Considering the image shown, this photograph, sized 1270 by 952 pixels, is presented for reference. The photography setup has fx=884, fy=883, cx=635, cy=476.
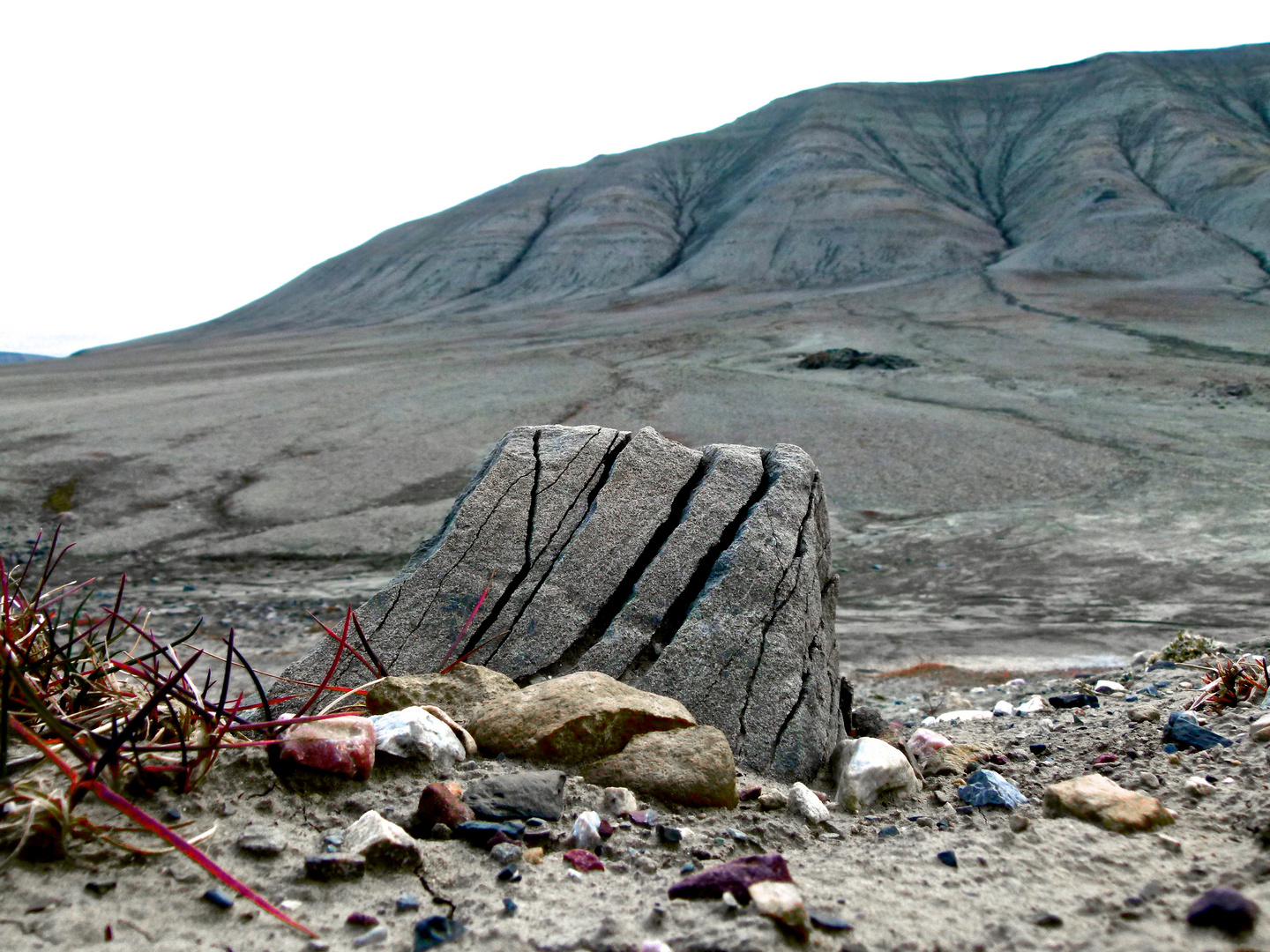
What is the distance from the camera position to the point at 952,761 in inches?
109

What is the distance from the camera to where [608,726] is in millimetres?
2363

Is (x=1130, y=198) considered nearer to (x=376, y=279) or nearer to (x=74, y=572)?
(x=376, y=279)

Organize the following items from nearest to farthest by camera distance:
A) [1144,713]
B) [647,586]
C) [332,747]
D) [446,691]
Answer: [332,747] < [446,691] < [1144,713] < [647,586]

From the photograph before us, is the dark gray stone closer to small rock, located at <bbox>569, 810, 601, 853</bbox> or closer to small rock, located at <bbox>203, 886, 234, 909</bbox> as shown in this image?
small rock, located at <bbox>569, 810, 601, 853</bbox>

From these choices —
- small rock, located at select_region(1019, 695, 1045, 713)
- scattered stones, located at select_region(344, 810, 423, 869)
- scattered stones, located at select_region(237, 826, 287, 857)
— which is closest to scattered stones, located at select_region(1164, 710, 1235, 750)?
small rock, located at select_region(1019, 695, 1045, 713)

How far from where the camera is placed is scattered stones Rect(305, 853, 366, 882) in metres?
1.64

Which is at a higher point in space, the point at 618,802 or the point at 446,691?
the point at 446,691

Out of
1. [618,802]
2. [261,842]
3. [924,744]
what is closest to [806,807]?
[618,802]

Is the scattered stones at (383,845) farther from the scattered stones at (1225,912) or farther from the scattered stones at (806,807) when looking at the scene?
the scattered stones at (1225,912)

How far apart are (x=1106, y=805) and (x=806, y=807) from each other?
68cm

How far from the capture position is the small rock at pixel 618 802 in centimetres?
210

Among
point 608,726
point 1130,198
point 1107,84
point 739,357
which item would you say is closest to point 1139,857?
point 608,726

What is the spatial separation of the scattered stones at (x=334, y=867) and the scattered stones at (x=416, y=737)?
442mm

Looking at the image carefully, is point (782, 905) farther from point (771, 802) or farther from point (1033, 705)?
point (1033, 705)
